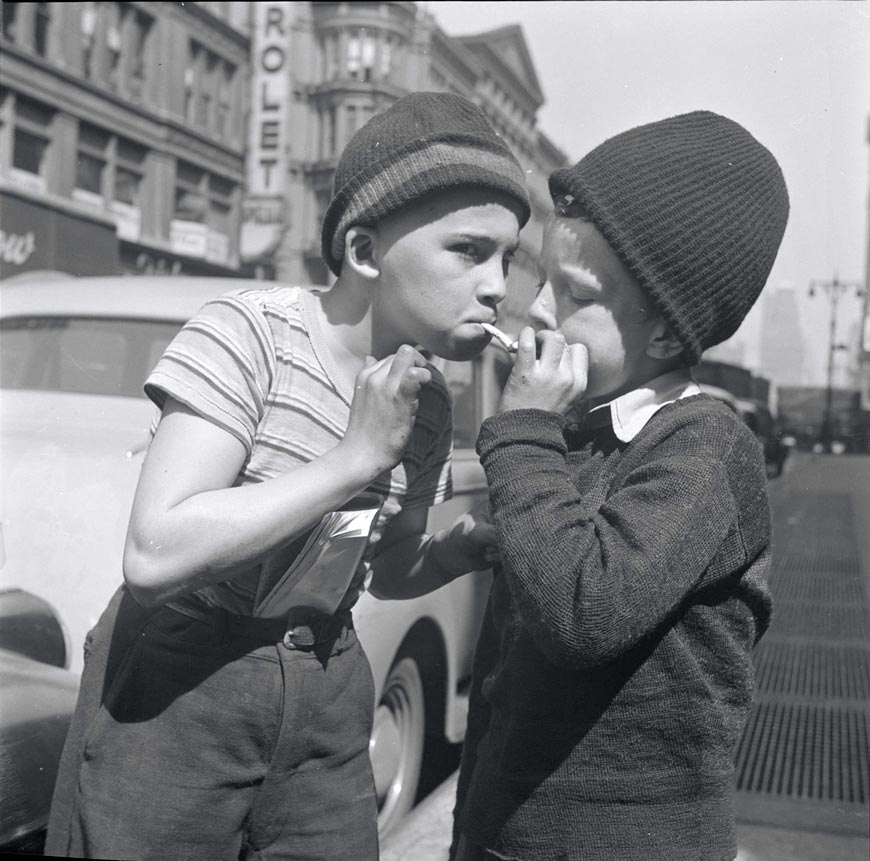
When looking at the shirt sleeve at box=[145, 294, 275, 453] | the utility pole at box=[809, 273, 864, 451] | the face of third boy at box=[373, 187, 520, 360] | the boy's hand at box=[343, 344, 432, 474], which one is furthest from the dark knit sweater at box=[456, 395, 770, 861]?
the utility pole at box=[809, 273, 864, 451]

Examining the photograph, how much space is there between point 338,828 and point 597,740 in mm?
446

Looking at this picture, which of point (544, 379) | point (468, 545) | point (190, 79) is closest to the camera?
point (544, 379)

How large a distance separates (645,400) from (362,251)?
48 cm

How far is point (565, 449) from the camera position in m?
1.29

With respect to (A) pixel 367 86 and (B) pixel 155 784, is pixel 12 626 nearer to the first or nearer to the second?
(B) pixel 155 784

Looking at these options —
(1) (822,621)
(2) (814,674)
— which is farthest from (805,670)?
(1) (822,621)

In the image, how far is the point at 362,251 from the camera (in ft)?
4.84

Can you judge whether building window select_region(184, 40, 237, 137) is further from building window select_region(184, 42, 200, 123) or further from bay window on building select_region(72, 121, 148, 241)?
bay window on building select_region(72, 121, 148, 241)

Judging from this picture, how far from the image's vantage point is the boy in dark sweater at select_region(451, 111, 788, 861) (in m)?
1.20

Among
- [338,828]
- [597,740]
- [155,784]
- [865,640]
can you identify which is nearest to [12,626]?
[155,784]

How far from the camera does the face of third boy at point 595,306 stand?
4.50 ft

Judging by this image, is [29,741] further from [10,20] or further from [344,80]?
[10,20]

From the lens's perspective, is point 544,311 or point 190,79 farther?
point 190,79

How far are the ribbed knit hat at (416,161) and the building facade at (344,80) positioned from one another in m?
0.64
